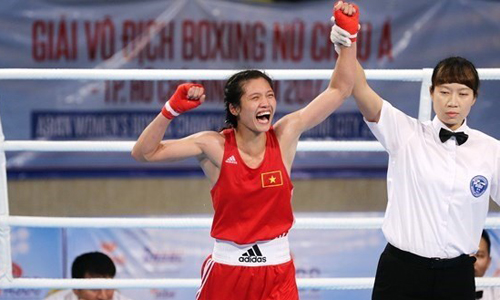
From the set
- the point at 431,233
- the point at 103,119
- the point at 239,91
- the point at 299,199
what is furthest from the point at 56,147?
the point at 299,199

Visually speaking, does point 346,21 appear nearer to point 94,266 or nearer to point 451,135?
point 451,135

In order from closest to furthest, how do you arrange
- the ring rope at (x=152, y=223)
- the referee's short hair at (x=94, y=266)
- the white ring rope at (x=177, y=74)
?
the white ring rope at (x=177, y=74) → the ring rope at (x=152, y=223) → the referee's short hair at (x=94, y=266)

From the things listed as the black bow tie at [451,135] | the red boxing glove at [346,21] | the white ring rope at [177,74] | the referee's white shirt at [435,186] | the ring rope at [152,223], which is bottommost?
the ring rope at [152,223]

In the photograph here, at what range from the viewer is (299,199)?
5875 mm

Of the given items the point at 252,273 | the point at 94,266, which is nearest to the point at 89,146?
the point at 252,273

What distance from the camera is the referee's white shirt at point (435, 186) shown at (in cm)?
294

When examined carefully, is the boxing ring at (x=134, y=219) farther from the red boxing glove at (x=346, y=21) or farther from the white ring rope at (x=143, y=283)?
the red boxing glove at (x=346, y=21)

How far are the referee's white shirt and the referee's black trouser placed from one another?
3 cm

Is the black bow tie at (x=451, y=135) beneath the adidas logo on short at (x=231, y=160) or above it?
above

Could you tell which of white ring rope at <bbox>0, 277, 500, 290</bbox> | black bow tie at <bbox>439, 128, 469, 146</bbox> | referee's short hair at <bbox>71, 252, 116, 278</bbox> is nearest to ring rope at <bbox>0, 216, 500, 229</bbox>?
white ring rope at <bbox>0, 277, 500, 290</bbox>

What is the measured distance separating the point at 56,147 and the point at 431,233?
1.43m

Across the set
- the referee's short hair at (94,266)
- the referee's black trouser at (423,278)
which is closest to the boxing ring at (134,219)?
the referee's black trouser at (423,278)

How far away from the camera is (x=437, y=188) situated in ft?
9.63

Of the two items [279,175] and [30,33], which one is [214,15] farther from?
[279,175]
